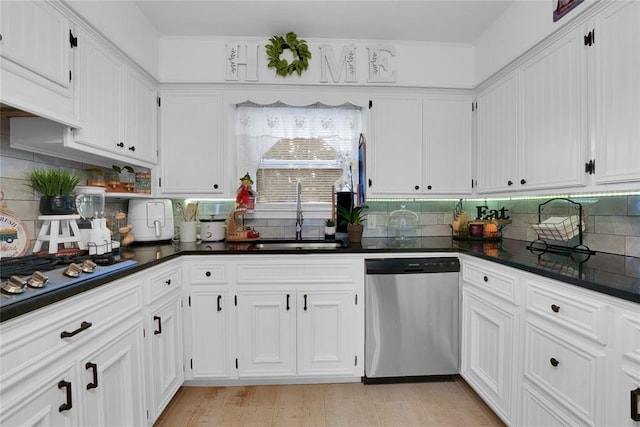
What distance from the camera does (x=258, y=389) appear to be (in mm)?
2285

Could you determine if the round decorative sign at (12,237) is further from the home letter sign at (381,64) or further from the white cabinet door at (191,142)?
the home letter sign at (381,64)

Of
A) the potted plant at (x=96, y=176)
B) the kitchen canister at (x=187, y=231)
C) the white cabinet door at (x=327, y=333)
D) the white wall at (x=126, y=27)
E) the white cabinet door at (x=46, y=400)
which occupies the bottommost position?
the white cabinet door at (x=327, y=333)

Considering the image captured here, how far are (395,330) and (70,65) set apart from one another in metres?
2.53

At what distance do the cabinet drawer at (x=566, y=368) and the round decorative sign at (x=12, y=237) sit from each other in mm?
2620

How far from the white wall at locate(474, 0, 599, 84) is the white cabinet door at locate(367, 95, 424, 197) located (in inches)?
23.1

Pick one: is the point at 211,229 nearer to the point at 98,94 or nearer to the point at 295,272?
the point at 295,272

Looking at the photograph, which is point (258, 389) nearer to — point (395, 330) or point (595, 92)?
point (395, 330)

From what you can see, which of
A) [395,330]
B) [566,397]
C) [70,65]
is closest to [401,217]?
[395,330]

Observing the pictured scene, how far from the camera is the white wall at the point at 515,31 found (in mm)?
1906

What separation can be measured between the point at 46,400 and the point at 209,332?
1.23 metres

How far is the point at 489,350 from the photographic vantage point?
198cm

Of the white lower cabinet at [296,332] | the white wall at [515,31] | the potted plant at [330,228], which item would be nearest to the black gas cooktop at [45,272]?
the white lower cabinet at [296,332]

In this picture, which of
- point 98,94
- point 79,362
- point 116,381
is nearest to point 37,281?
point 79,362

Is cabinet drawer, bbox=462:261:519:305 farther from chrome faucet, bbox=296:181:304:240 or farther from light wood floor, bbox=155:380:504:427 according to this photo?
chrome faucet, bbox=296:181:304:240
